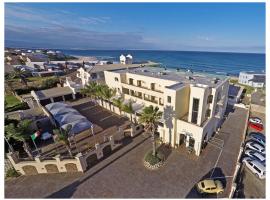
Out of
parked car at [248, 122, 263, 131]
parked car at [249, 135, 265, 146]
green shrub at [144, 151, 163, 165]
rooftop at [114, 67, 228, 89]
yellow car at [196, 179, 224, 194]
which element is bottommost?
yellow car at [196, 179, 224, 194]

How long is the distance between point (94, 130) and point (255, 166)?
2677 cm

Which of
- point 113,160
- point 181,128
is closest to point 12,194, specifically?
point 113,160

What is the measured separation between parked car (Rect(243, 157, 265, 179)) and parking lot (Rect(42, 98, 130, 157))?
2125cm

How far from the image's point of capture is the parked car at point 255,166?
65.4 feet

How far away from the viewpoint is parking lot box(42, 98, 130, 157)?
981 inches

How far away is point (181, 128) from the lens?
23.2 m

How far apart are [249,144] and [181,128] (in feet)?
43.3

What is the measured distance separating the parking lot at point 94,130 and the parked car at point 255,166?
2125 cm

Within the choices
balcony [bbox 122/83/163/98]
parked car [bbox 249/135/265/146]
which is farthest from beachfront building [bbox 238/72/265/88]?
balcony [bbox 122/83/163/98]

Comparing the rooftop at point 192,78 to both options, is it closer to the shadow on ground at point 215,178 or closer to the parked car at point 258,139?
the parked car at point 258,139

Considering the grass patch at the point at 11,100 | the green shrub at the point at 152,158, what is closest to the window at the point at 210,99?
the green shrub at the point at 152,158

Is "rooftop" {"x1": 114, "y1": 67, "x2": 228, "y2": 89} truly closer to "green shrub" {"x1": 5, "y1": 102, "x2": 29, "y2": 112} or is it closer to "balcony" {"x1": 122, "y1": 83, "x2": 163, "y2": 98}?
"balcony" {"x1": 122, "y1": 83, "x2": 163, "y2": 98}

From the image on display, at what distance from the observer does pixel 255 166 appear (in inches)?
810

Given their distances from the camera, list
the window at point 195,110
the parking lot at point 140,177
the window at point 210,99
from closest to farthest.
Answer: the parking lot at point 140,177, the window at point 195,110, the window at point 210,99
